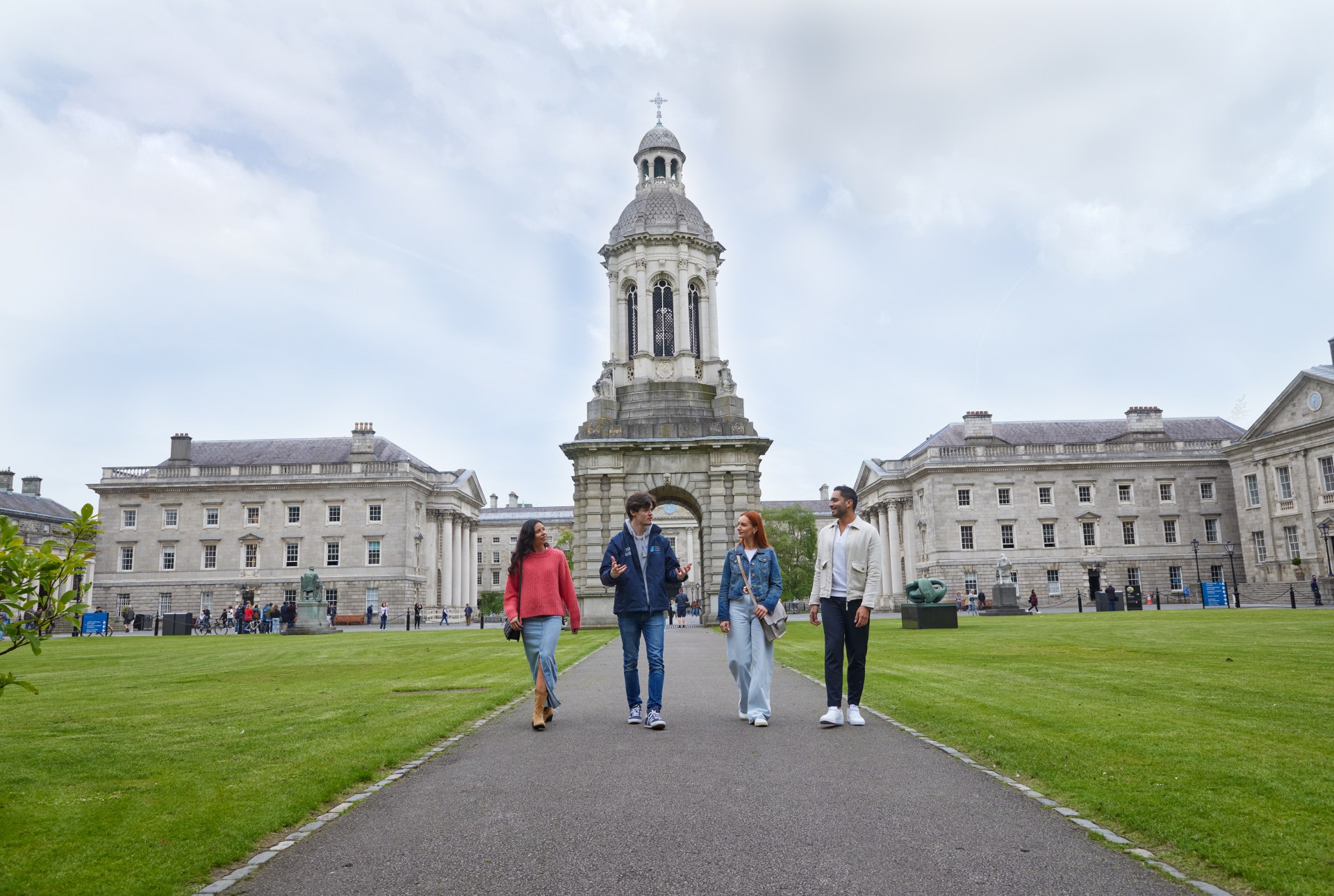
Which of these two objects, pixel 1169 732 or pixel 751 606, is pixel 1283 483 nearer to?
pixel 1169 732

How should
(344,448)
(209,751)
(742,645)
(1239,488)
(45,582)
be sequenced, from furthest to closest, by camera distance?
(344,448) < (1239,488) < (742,645) < (209,751) < (45,582)

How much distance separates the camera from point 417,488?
70.8 metres

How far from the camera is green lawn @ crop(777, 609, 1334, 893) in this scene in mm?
4863

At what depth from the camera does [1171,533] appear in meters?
65.9

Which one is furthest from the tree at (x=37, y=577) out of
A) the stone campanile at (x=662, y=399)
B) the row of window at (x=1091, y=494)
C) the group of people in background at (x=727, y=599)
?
the row of window at (x=1091, y=494)

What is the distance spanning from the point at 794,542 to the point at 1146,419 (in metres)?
31.1

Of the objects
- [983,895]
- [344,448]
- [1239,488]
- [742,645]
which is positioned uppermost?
[344,448]

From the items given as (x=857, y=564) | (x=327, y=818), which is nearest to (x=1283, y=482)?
(x=857, y=564)

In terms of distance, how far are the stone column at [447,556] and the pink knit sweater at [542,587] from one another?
67.6m

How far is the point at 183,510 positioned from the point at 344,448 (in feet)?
39.1

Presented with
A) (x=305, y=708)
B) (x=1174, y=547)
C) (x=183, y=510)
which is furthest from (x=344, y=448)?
(x=305, y=708)

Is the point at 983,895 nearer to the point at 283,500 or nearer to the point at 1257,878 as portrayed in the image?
the point at 1257,878

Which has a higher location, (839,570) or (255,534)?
(255,534)

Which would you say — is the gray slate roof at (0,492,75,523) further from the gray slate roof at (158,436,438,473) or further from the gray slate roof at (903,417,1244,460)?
the gray slate roof at (903,417,1244,460)
